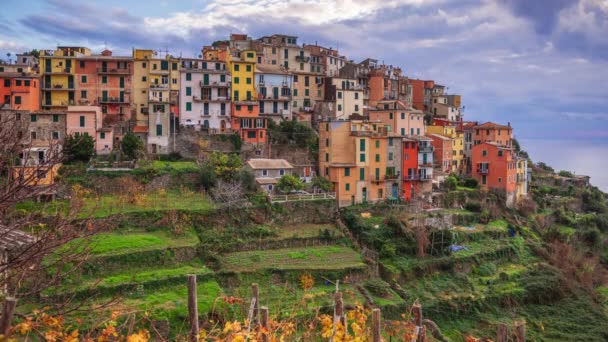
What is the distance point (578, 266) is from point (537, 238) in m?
4.98

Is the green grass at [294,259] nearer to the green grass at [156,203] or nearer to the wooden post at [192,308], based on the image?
the green grass at [156,203]

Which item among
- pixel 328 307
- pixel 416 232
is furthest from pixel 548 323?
pixel 328 307

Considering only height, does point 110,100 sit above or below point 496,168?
above

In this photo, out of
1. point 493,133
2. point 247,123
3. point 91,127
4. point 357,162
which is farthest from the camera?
point 493,133

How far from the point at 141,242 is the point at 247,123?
19713 millimetres

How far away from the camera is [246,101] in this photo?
47656 millimetres

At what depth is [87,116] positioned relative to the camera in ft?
135

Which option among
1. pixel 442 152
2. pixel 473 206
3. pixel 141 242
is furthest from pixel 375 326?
pixel 442 152

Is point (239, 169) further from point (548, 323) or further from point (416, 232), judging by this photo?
point (548, 323)

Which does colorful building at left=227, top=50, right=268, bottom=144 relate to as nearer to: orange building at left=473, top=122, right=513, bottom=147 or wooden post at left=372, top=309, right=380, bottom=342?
orange building at left=473, top=122, right=513, bottom=147

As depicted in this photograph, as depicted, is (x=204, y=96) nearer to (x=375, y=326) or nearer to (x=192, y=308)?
(x=192, y=308)

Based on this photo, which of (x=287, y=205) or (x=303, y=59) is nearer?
(x=287, y=205)

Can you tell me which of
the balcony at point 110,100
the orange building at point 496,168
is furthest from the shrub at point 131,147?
the orange building at point 496,168

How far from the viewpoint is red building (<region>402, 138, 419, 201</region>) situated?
143 feet
